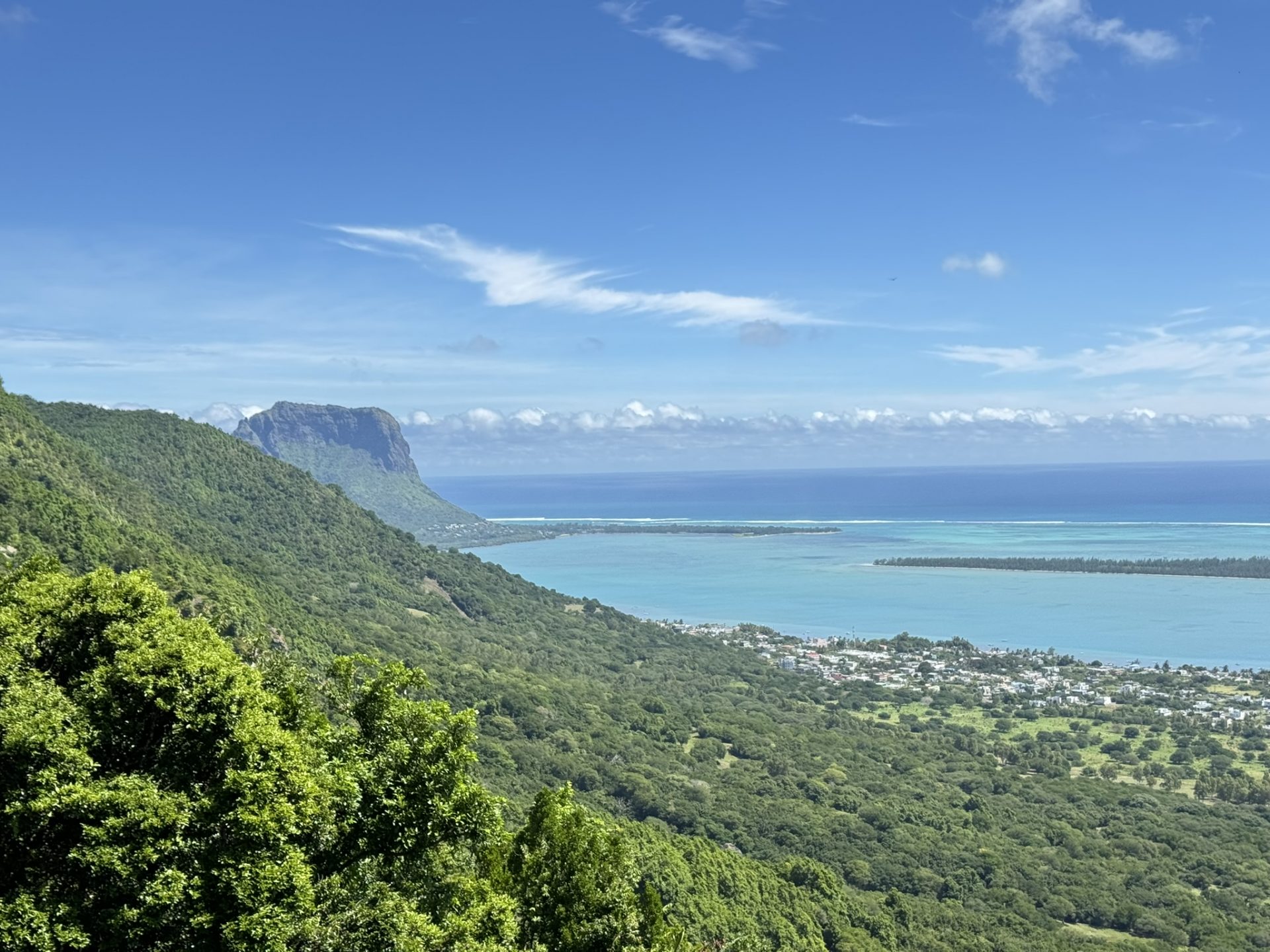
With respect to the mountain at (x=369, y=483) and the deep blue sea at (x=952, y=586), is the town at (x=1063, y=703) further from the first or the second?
the mountain at (x=369, y=483)

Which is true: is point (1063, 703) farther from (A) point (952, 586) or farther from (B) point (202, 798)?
(B) point (202, 798)

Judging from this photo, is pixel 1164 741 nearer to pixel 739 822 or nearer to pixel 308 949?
pixel 739 822

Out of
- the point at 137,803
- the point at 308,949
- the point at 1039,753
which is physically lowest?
the point at 1039,753

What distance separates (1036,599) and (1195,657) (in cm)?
2679

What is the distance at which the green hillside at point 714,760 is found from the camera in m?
29.8

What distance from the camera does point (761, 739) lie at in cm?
5072

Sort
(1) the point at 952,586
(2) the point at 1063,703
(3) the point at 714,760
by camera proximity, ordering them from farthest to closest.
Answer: (1) the point at 952,586
(2) the point at 1063,703
(3) the point at 714,760

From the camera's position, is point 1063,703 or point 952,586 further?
point 952,586

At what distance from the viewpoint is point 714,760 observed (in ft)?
156

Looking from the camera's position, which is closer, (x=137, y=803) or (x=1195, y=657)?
(x=137, y=803)

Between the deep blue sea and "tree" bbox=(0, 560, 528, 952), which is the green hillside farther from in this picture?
the deep blue sea

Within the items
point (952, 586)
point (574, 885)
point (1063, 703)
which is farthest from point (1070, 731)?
point (952, 586)

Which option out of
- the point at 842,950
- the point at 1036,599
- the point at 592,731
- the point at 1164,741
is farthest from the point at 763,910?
the point at 1036,599

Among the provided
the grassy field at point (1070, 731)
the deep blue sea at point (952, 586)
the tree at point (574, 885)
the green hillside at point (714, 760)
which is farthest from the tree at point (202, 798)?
the deep blue sea at point (952, 586)
